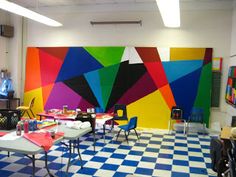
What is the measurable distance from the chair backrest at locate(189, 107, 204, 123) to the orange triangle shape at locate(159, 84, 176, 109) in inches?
21.7

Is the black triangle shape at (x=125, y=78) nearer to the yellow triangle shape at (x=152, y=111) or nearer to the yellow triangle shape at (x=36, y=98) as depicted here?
the yellow triangle shape at (x=152, y=111)

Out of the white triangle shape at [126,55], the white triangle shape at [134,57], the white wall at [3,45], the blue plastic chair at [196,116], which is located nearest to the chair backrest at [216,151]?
the blue plastic chair at [196,116]

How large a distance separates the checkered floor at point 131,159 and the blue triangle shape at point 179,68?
1.73 m

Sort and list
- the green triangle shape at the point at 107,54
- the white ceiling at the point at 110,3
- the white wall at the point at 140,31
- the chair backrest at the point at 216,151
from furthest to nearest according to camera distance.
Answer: the green triangle shape at the point at 107,54 < the white wall at the point at 140,31 < the white ceiling at the point at 110,3 < the chair backrest at the point at 216,151

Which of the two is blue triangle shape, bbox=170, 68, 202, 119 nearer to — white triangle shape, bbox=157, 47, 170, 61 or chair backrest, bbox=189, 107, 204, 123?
chair backrest, bbox=189, 107, 204, 123

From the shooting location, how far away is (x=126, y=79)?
7234 millimetres

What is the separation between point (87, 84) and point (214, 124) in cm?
372

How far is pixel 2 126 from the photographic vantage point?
12.7 feet

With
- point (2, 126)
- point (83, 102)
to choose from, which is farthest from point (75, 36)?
point (2, 126)

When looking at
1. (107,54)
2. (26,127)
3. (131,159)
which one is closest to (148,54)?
(107,54)

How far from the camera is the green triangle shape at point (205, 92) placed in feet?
22.2

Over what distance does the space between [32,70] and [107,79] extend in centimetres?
249

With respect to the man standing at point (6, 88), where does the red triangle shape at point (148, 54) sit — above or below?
above

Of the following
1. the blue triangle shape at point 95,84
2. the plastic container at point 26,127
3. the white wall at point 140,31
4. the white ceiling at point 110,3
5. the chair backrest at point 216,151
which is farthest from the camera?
the blue triangle shape at point 95,84
